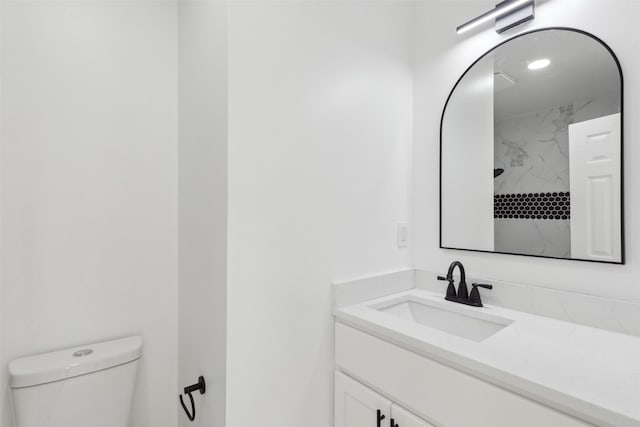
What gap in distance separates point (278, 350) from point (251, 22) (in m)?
1.13

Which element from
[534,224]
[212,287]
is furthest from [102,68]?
[534,224]

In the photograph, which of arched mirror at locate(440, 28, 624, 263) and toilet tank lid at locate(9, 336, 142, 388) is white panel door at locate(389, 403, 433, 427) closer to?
arched mirror at locate(440, 28, 624, 263)

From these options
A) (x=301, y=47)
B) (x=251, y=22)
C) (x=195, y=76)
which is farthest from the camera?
(x=195, y=76)

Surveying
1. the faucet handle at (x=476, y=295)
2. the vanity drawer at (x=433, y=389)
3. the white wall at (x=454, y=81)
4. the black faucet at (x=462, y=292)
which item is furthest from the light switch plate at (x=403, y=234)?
the vanity drawer at (x=433, y=389)

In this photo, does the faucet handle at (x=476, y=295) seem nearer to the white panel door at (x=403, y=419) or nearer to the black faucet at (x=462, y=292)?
the black faucet at (x=462, y=292)

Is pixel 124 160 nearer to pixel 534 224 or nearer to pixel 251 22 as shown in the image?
pixel 251 22

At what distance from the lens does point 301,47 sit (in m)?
1.12

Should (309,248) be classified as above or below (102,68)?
below

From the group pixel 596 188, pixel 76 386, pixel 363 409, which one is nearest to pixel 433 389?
pixel 363 409

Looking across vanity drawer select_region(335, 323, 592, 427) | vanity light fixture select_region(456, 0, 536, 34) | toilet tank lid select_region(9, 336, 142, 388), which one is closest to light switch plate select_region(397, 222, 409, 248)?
vanity drawer select_region(335, 323, 592, 427)

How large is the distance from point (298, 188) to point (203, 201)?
0.38m

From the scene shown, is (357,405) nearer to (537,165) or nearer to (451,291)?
(451,291)

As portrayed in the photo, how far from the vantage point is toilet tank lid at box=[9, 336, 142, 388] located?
1.03 m

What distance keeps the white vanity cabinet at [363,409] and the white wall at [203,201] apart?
1.49ft
